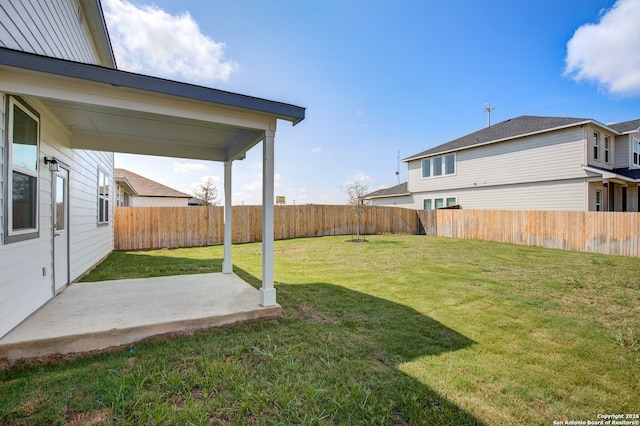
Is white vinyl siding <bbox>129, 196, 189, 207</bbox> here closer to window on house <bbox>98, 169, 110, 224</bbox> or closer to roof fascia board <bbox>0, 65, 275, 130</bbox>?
window on house <bbox>98, 169, 110, 224</bbox>

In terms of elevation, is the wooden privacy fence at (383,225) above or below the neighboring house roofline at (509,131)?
below

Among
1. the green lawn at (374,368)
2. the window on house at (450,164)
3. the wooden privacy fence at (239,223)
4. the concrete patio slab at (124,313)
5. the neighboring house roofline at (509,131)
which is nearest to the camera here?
the green lawn at (374,368)

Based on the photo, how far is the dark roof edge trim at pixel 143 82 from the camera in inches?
99.9

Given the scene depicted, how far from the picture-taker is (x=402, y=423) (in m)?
2.02

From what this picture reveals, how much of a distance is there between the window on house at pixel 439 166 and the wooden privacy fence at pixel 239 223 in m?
3.04

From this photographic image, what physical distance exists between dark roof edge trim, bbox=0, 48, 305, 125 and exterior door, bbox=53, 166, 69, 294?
7.77ft

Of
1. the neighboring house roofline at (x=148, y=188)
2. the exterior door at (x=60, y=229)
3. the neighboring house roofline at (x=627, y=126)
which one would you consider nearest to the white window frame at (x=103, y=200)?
the exterior door at (x=60, y=229)

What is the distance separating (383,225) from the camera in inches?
661

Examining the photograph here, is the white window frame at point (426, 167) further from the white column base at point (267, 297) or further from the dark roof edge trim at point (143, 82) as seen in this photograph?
the white column base at point (267, 297)

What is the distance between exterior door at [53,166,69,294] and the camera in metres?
4.32

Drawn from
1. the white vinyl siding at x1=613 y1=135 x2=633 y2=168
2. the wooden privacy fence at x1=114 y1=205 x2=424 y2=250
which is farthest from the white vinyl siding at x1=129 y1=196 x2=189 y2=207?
the white vinyl siding at x1=613 y1=135 x2=633 y2=168

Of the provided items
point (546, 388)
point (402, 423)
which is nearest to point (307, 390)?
point (402, 423)

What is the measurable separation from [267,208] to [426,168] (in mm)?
16615

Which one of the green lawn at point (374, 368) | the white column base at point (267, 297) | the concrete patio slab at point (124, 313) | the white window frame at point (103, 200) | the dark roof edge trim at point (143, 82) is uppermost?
the dark roof edge trim at point (143, 82)
